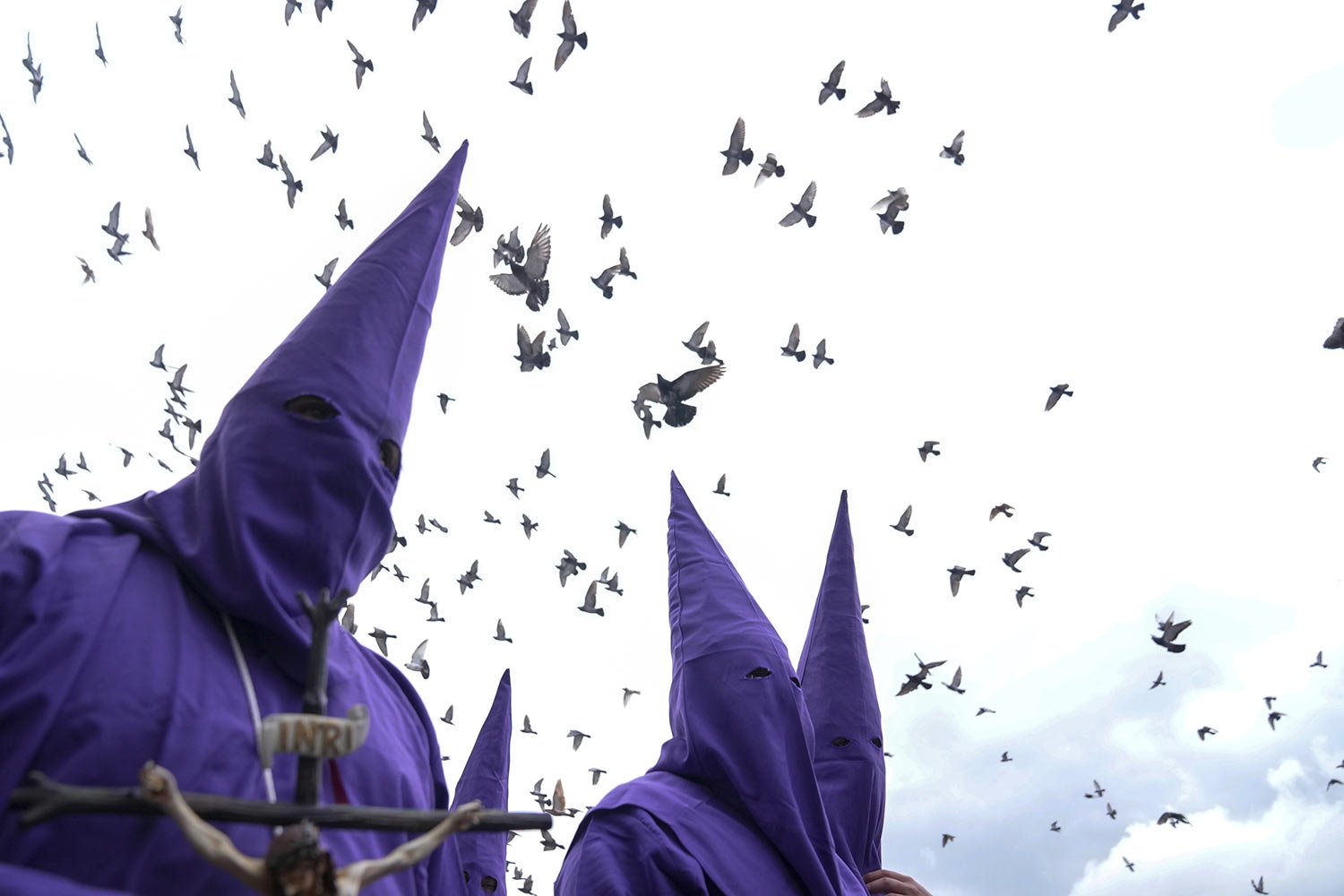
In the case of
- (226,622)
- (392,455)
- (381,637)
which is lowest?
(226,622)

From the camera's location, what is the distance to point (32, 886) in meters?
1.34

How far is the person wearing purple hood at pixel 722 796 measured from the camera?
325cm

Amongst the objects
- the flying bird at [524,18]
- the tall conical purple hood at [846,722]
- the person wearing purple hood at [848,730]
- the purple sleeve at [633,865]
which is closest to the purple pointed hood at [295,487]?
the purple sleeve at [633,865]

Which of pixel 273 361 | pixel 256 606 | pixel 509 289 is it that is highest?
pixel 509 289

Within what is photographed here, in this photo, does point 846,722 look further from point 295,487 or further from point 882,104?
point 882,104

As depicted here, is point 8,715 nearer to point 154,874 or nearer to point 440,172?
point 154,874

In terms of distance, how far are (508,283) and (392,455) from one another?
6726 mm

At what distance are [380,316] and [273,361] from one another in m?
0.34

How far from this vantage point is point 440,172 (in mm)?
3217

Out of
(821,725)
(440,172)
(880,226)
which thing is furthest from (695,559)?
(880,226)

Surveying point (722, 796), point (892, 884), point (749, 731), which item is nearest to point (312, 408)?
point (749, 731)

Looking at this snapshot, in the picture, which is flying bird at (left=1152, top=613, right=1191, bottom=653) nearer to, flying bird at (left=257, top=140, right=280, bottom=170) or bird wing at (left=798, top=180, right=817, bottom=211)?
bird wing at (left=798, top=180, right=817, bottom=211)

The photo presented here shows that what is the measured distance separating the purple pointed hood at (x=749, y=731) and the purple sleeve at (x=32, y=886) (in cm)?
259

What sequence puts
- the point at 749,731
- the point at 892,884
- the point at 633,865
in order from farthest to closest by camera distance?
the point at 892,884 < the point at 749,731 < the point at 633,865
